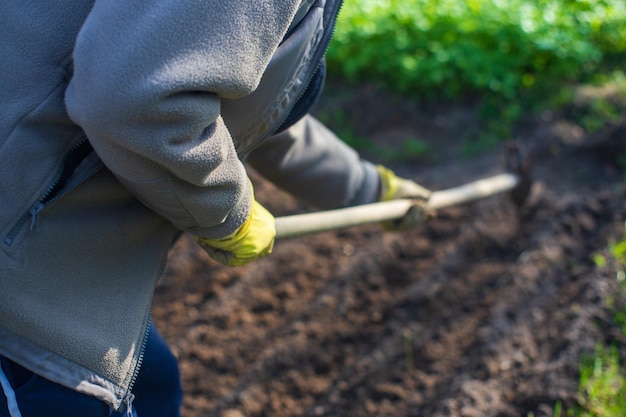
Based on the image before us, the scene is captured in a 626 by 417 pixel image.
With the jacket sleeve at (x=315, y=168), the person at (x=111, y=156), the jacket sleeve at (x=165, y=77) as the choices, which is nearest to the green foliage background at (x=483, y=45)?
the jacket sleeve at (x=315, y=168)

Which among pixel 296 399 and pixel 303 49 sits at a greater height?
pixel 303 49

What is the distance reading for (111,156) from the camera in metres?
1.33

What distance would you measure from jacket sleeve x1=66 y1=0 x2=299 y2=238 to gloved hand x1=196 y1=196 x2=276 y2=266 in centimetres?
42

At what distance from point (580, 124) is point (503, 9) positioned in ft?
3.03

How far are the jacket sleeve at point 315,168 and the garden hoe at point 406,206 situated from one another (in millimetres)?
107

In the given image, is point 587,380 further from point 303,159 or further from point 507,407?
point 303,159

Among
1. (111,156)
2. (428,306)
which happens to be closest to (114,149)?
(111,156)

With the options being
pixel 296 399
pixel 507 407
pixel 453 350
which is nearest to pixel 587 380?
pixel 507 407

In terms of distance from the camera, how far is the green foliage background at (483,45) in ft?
14.1

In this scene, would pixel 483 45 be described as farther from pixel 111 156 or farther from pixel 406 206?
pixel 111 156

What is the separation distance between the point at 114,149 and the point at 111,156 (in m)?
0.02

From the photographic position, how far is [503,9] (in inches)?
177

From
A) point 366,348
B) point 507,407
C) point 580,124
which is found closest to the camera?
point 507,407

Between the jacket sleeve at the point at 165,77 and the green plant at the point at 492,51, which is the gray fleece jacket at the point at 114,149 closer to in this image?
the jacket sleeve at the point at 165,77
